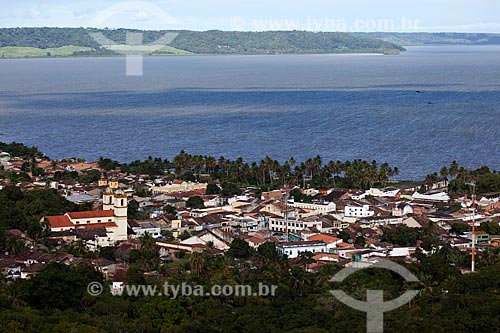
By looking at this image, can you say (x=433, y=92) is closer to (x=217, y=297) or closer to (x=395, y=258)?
(x=395, y=258)

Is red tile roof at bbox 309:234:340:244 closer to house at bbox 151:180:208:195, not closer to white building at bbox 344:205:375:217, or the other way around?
white building at bbox 344:205:375:217

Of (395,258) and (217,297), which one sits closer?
(217,297)

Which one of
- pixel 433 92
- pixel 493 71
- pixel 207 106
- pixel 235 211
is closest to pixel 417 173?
pixel 235 211

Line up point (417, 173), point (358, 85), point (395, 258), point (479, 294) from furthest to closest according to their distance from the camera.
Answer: point (358, 85) < point (417, 173) < point (395, 258) < point (479, 294)

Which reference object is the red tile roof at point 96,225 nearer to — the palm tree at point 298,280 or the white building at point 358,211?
the palm tree at point 298,280

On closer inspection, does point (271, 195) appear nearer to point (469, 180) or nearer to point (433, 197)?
point (433, 197)

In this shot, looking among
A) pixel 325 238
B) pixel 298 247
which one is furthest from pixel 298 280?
pixel 325 238
